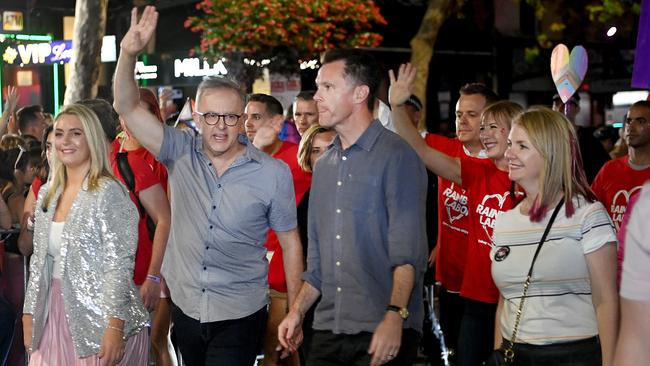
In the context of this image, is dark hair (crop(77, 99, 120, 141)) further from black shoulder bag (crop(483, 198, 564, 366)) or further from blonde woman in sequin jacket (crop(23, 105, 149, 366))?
black shoulder bag (crop(483, 198, 564, 366))

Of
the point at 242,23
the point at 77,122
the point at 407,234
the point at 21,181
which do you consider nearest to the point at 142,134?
the point at 77,122

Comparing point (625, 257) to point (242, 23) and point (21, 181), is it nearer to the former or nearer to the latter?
point (21, 181)

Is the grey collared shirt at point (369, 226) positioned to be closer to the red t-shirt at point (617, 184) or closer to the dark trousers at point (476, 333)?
A: the dark trousers at point (476, 333)

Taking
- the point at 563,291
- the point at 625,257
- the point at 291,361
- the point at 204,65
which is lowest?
the point at 291,361

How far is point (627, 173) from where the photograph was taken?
778 centimetres

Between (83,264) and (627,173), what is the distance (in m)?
4.15

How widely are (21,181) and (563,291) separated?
5.71 m

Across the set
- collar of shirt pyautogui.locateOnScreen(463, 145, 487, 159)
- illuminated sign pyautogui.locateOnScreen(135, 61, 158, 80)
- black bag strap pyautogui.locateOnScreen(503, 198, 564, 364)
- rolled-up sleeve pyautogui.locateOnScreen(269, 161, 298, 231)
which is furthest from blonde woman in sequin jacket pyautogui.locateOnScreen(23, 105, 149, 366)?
illuminated sign pyautogui.locateOnScreen(135, 61, 158, 80)

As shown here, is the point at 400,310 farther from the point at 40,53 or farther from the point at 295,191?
the point at 40,53

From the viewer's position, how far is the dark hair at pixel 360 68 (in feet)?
17.2

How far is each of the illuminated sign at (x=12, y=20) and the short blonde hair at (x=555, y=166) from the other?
826 inches

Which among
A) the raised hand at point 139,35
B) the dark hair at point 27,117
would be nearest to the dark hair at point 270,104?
the raised hand at point 139,35

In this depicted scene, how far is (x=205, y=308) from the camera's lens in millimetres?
5477

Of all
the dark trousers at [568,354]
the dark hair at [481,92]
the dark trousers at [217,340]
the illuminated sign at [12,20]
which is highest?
the illuminated sign at [12,20]
